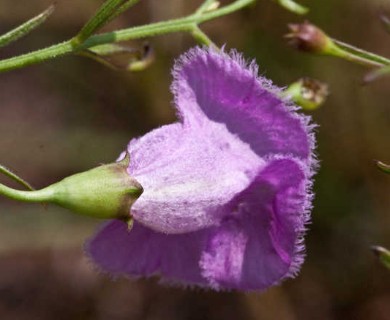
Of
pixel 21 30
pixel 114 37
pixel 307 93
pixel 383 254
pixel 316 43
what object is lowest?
pixel 383 254

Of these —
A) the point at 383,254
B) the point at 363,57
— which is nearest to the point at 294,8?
Answer: the point at 363,57

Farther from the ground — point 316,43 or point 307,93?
point 316,43

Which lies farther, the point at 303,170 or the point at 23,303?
the point at 23,303

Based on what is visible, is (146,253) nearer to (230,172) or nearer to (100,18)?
(230,172)

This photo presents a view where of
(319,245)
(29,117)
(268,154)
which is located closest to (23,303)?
(29,117)

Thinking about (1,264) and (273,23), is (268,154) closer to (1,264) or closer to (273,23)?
(273,23)

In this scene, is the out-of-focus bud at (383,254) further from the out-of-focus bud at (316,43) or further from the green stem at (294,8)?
the green stem at (294,8)
